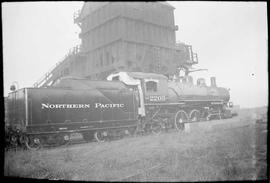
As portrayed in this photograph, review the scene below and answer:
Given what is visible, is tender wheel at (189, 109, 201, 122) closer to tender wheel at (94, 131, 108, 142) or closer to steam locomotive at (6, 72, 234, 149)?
steam locomotive at (6, 72, 234, 149)

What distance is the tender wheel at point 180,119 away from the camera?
403 inches

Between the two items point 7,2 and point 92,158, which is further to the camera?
point 92,158

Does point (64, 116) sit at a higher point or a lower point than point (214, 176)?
higher

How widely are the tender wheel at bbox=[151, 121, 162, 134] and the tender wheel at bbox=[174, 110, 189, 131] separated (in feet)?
2.67

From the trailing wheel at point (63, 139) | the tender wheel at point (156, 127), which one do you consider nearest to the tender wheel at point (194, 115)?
the tender wheel at point (156, 127)

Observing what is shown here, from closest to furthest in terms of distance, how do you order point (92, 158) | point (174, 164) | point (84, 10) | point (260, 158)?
point (84, 10)
point (260, 158)
point (174, 164)
point (92, 158)

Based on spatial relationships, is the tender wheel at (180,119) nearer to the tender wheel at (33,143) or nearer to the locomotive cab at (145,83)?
the locomotive cab at (145,83)

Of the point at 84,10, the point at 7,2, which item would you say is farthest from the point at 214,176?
the point at 7,2

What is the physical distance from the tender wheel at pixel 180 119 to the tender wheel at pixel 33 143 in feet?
17.9

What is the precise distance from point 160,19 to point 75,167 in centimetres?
264

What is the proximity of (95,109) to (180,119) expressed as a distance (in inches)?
178

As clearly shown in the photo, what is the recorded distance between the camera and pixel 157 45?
3.62 metres

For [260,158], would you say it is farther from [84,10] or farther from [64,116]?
[64,116]

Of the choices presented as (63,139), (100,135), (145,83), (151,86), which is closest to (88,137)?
(100,135)
